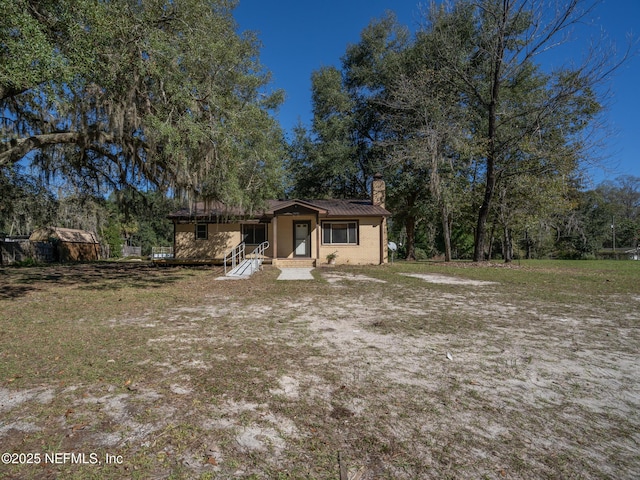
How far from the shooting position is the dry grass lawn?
83.9 inches

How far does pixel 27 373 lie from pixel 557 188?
2038 cm

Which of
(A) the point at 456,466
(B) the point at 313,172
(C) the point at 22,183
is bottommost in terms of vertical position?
(A) the point at 456,466

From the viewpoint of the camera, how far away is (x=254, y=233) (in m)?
18.5

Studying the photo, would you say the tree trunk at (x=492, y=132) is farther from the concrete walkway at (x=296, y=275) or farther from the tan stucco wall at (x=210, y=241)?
the tan stucco wall at (x=210, y=241)

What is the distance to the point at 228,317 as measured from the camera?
19.9 feet

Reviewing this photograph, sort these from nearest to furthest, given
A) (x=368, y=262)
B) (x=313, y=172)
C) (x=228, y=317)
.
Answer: (x=228, y=317), (x=368, y=262), (x=313, y=172)

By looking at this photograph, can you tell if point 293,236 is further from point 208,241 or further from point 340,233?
point 208,241

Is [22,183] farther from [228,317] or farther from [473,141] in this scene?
[473,141]

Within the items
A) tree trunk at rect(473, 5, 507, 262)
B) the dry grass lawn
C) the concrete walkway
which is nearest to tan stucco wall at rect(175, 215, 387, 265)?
the concrete walkway

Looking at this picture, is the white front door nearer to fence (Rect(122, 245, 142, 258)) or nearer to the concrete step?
the concrete step

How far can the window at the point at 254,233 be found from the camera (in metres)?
18.4

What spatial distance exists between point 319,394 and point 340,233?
15572 mm

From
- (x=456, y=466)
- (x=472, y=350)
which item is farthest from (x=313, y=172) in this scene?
(x=456, y=466)

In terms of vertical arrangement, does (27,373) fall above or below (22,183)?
below
